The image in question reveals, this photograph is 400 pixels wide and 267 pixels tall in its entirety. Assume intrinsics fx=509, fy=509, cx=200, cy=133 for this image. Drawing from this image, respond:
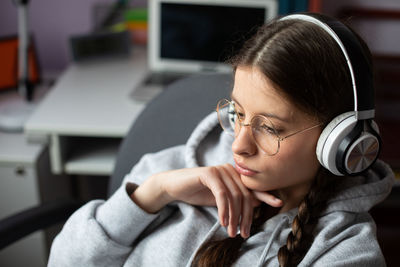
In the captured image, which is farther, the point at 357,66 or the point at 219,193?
the point at 219,193

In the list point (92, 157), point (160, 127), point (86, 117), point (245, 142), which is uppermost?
point (245, 142)

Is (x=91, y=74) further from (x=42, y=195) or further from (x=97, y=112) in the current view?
(x=42, y=195)

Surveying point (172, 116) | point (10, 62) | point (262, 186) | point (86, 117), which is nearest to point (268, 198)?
point (262, 186)

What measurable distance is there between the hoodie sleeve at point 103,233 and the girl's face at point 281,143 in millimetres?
239

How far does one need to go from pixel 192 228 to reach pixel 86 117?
666 mm

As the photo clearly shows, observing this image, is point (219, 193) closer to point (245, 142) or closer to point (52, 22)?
point (245, 142)

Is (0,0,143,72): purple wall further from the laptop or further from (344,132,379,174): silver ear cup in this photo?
(344,132,379,174): silver ear cup

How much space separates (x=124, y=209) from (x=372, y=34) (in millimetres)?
1289

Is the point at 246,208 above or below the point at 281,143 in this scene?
below

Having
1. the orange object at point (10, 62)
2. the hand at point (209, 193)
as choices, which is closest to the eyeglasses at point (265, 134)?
the hand at point (209, 193)

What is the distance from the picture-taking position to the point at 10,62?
70.6 inches

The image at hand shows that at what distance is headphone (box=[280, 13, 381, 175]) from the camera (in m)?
0.71

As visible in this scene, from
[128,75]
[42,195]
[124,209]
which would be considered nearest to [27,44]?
[128,75]

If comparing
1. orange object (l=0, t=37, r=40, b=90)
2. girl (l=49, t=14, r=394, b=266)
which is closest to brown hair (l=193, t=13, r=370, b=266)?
girl (l=49, t=14, r=394, b=266)
